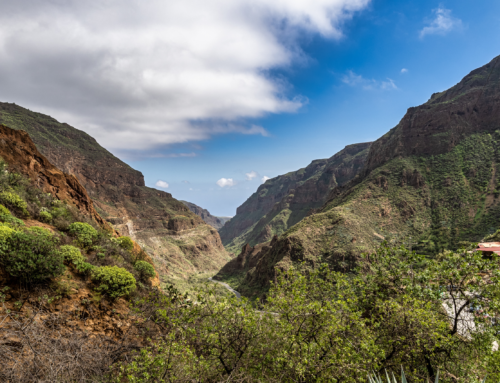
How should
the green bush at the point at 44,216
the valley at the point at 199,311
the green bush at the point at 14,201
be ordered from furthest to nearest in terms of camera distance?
the green bush at the point at 44,216
the green bush at the point at 14,201
the valley at the point at 199,311

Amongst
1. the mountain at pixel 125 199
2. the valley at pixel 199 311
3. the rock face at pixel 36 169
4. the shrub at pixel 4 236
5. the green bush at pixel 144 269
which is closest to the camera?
the valley at pixel 199 311

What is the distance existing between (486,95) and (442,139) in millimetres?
27176

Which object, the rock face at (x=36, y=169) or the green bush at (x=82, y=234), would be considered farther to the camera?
the rock face at (x=36, y=169)

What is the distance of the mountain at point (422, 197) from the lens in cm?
5331

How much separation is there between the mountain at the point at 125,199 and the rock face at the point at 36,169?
6143cm

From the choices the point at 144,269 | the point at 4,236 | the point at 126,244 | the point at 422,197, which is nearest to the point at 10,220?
the point at 4,236

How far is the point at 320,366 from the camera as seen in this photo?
645 centimetres

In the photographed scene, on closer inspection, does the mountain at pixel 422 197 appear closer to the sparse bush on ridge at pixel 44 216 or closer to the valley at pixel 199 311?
the valley at pixel 199 311

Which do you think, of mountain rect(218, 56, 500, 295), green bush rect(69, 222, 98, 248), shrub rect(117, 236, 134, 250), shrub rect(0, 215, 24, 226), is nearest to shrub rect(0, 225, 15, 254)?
shrub rect(0, 215, 24, 226)

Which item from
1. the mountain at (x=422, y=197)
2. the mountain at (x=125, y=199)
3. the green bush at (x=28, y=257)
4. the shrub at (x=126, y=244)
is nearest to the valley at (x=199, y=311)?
the green bush at (x=28, y=257)

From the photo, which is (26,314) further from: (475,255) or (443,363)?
Result: (475,255)

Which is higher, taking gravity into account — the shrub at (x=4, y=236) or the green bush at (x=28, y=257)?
the shrub at (x=4, y=236)

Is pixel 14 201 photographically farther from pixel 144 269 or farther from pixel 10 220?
→ pixel 144 269

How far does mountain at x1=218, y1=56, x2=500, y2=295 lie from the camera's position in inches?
2099
